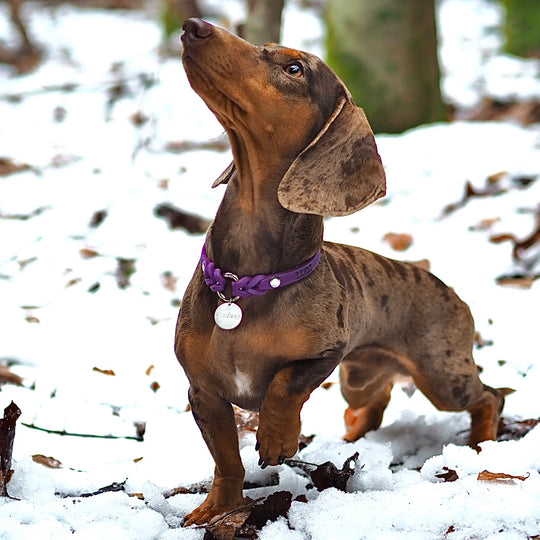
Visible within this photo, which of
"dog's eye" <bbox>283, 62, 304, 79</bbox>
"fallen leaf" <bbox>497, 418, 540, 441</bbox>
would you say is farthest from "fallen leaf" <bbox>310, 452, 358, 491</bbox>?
"dog's eye" <bbox>283, 62, 304, 79</bbox>

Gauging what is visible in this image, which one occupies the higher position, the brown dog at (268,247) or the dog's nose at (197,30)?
the dog's nose at (197,30)

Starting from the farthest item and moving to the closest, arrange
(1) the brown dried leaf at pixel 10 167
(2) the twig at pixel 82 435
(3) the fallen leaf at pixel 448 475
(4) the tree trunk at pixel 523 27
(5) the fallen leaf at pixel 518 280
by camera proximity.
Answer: (4) the tree trunk at pixel 523 27 < (1) the brown dried leaf at pixel 10 167 < (5) the fallen leaf at pixel 518 280 < (2) the twig at pixel 82 435 < (3) the fallen leaf at pixel 448 475

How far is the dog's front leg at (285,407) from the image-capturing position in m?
2.17

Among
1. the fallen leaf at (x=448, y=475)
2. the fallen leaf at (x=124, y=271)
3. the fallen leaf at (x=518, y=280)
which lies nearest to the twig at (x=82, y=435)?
the fallen leaf at (x=448, y=475)

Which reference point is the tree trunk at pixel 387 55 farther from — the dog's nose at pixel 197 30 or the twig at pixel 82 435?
the dog's nose at pixel 197 30

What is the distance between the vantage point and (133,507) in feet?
7.51

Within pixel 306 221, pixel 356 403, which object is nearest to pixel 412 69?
pixel 356 403

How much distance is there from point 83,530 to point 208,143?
5.24 m

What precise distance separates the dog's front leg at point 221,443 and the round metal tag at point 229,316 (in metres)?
0.25

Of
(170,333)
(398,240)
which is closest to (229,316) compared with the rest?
(170,333)

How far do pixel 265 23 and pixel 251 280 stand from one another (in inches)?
115

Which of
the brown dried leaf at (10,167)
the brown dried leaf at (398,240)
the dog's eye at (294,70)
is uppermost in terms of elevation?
the dog's eye at (294,70)

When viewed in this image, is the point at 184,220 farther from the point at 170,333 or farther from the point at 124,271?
the point at 170,333

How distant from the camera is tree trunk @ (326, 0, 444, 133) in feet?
19.6
